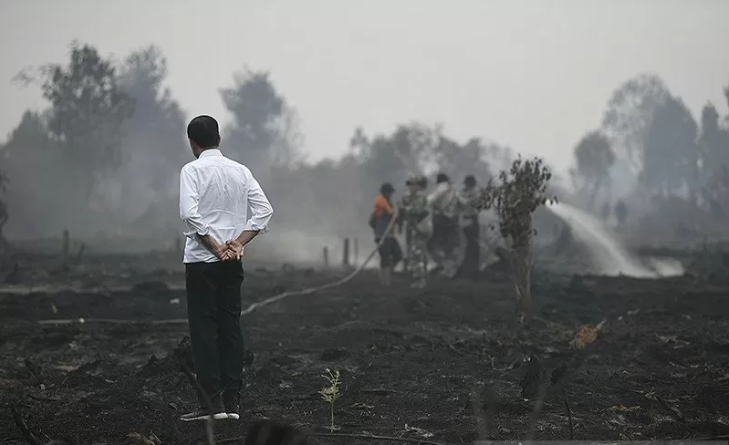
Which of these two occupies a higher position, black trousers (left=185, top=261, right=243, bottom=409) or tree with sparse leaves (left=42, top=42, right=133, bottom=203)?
tree with sparse leaves (left=42, top=42, right=133, bottom=203)

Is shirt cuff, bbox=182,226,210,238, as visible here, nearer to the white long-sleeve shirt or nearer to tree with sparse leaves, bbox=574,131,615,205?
the white long-sleeve shirt

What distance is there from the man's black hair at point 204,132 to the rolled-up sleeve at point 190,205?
285mm

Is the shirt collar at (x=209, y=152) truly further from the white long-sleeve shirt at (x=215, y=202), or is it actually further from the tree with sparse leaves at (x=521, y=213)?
the tree with sparse leaves at (x=521, y=213)

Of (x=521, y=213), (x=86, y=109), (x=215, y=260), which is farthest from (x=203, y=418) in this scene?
(x=86, y=109)

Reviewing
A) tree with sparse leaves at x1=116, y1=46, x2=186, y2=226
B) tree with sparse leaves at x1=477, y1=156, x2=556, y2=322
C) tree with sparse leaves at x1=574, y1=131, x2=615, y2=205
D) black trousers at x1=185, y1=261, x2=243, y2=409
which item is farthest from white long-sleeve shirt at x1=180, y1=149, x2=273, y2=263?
tree with sparse leaves at x1=574, y1=131, x2=615, y2=205

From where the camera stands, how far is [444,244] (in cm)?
1747

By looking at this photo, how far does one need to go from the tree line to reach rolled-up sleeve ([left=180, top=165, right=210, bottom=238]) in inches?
1551

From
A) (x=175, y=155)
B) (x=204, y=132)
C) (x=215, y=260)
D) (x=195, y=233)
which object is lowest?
(x=215, y=260)

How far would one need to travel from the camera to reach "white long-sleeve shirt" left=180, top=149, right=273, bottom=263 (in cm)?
543

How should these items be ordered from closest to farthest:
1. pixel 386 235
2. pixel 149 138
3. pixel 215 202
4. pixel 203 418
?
pixel 203 418, pixel 215 202, pixel 386 235, pixel 149 138

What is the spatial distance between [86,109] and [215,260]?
4538 centimetres

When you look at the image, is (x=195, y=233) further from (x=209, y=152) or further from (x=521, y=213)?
(x=521, y=213)

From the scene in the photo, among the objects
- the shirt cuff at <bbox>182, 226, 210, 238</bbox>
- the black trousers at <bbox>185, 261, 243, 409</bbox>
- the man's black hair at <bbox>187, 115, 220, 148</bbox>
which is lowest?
the black trousers at <bbox>185, 261, 243, 409</bbox>

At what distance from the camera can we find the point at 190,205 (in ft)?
17.7
